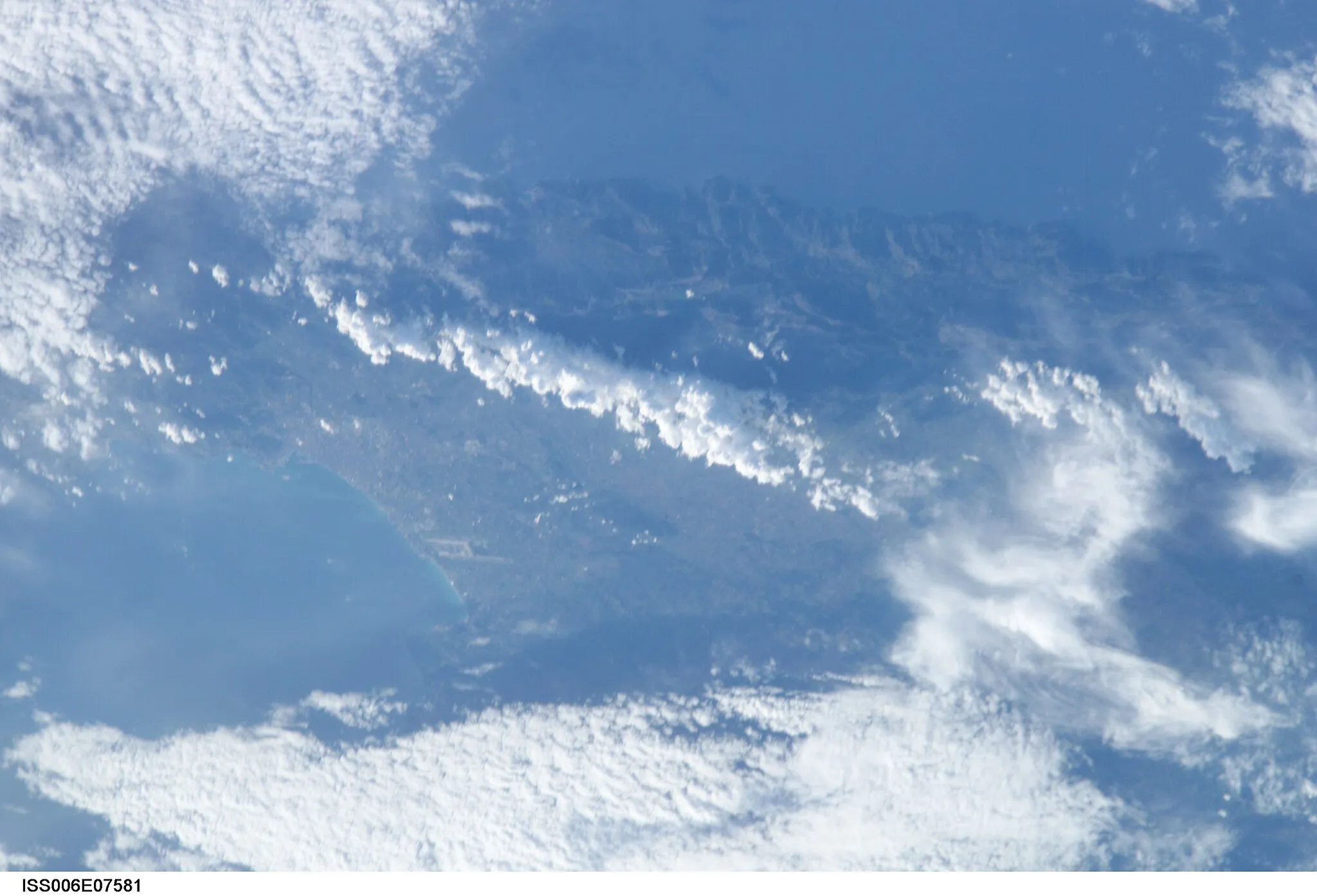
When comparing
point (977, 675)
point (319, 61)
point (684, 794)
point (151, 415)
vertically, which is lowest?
point (684, 794)

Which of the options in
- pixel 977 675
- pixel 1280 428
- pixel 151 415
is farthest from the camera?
pixel 151 415

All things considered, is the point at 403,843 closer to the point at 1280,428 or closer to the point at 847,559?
the point at 847,559

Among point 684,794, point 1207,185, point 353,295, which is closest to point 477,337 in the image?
point 353,295

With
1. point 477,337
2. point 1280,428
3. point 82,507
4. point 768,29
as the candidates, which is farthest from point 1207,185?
point 82,507

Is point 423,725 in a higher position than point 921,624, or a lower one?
lower

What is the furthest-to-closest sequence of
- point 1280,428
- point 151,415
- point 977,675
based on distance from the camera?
point 151,415 → point 977,675 → point 1280,428

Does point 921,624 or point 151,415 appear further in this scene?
point 151,415
